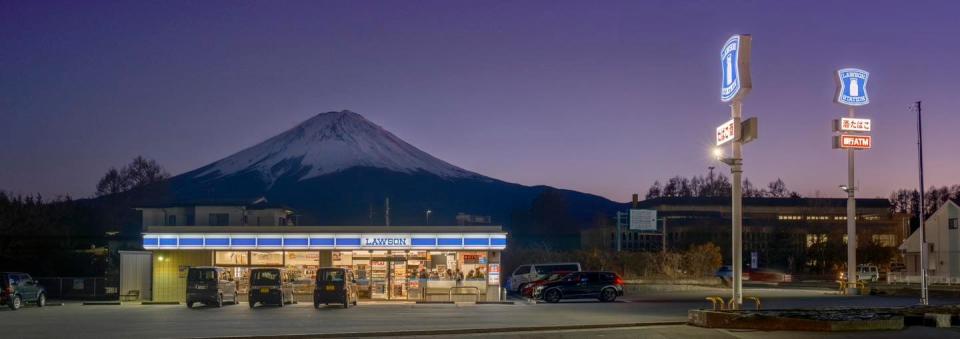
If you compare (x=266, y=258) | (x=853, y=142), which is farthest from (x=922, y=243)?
(x=266, y=258)

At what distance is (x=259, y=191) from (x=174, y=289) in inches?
5803

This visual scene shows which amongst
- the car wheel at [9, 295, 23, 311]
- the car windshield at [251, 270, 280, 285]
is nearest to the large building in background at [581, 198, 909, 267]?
the car windshield at [251, 270, 280, 285]

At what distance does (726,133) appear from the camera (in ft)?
79.5

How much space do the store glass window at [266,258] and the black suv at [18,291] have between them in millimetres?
8724

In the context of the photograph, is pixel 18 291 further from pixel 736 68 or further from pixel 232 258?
pixel 736 68

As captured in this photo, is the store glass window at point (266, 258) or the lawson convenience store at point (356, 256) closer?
the lawson convenience store at point (356, 256)

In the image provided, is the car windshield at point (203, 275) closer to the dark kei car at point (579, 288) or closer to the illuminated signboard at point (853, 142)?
the dark kei car at point (579, 288)

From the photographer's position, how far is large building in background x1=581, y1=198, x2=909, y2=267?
91.1m

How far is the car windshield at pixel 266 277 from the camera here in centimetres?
3597

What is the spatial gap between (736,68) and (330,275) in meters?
18.4

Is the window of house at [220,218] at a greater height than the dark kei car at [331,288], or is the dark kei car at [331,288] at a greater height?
the window of house at [220,218]

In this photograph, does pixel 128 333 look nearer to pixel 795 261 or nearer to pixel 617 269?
pixel 617 269

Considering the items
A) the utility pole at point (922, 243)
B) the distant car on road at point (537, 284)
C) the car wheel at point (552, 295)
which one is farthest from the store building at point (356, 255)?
the utility pole at point (922, 243)

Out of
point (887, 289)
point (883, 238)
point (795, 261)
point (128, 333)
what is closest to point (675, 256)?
point (887, 289)
